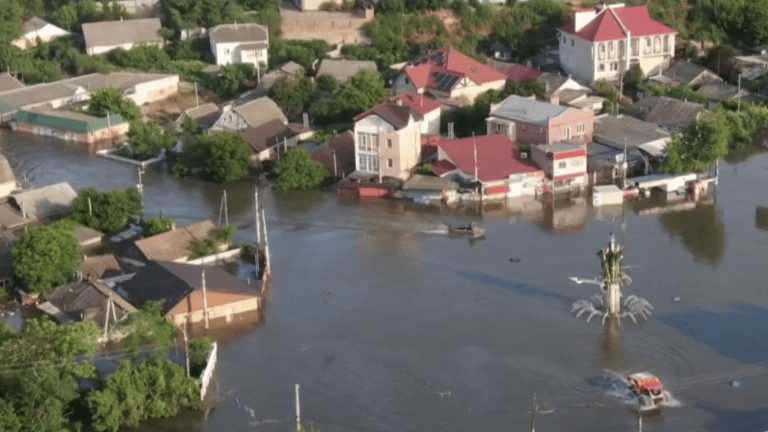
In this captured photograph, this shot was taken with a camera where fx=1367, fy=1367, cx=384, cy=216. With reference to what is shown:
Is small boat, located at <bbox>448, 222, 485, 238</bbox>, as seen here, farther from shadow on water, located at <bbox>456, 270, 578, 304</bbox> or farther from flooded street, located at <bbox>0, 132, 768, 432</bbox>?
shadow on water, located at <bbox>456, 270, 578, 304</bbox>

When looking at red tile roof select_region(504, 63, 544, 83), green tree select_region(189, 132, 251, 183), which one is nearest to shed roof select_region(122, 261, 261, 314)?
green tree select_region(189, 132, 251, 183)

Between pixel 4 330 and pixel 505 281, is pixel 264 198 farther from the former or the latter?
pixel 4 330

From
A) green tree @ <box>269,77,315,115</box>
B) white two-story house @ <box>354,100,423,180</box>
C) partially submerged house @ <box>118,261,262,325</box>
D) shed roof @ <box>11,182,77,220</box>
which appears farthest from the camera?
green tree @ <box>269,77,315,115</box>

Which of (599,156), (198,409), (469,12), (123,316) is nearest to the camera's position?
(198,409)

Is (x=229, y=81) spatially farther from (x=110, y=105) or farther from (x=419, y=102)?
(x=419, y=102)

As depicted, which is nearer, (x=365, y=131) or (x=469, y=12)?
(x=365, y=131)

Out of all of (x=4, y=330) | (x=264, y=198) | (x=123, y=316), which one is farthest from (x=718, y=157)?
(x=4, y=330)
